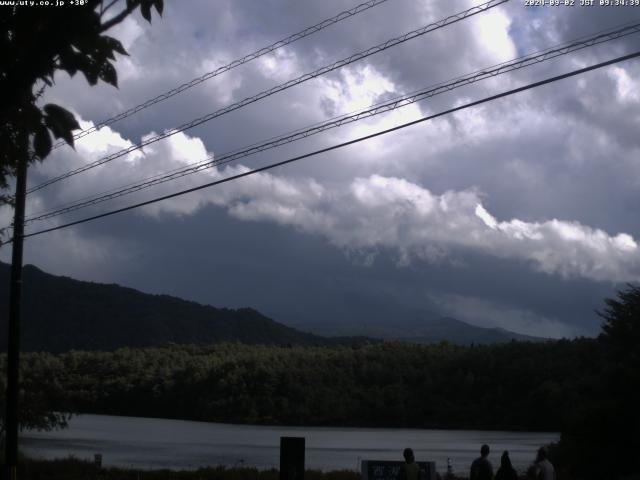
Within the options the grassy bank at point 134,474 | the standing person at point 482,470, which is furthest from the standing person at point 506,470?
the grassy bank at point 134,474

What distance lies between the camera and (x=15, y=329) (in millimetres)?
21453

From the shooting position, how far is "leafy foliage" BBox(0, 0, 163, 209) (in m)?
5.93

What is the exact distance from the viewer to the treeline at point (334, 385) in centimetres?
7575

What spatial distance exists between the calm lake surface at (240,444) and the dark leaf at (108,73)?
30.2 metres

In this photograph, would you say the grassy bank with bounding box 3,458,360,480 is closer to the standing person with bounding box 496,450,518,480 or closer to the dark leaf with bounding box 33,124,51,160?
the standing person with bounding box 496,450,518,480

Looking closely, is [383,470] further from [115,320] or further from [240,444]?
[115,320]

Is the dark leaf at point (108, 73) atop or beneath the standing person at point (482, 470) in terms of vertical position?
atop

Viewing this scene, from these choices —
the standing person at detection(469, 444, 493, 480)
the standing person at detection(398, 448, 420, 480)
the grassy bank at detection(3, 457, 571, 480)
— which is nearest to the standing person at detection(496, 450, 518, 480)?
the standing person at detection(469, 444, 493, 480)

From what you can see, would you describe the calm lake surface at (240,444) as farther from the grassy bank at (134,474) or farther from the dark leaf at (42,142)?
the dark leaf at (42,142)

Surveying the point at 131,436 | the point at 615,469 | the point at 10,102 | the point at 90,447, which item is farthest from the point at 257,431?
the point at 10,102

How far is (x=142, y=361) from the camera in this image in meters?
97.4

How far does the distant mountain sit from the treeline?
38786 mm

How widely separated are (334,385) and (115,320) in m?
68.0

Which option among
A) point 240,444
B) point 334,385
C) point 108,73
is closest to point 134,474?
point 108,73
